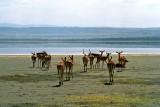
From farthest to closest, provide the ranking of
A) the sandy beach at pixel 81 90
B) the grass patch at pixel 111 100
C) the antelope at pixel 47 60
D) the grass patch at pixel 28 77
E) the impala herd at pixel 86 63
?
the antelope at pixel 47 60
the grass patch at pixel 28 77
the impala herd at pixel 86 63
the sandy beach at pixel 81 90
the grass patch at pixel 111 100

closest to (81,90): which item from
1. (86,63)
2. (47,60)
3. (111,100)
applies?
(111,100)

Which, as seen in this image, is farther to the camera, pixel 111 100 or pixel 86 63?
pixel 86 63

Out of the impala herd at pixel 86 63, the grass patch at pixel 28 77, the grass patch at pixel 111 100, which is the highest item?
the impala herd at pixel 86 63

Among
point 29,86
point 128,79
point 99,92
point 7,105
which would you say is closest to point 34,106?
point 7,105

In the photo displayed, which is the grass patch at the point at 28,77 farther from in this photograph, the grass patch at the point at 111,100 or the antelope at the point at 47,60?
the grass patch at the point at 111,100

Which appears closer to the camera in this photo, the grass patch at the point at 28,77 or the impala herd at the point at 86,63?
the impala herd at the point at 86,63

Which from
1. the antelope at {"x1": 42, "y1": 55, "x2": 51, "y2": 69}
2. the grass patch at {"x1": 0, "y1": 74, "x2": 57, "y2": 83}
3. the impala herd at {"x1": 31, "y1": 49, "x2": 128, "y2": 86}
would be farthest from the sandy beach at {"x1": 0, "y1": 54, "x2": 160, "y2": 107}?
the antelope at {"x1": 42, "y1": 55, "x2": 51, "y2": 69}

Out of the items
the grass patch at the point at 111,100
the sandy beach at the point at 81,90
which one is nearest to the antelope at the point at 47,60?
the sandy beach at the point at 81,90

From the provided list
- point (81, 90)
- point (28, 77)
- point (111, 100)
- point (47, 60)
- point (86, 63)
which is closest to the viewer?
point (111, 100)

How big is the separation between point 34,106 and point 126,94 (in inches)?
195

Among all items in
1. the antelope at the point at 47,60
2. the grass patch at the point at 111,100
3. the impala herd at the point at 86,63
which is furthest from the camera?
the antelope at the point at 47,60

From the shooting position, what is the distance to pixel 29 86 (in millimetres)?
23297

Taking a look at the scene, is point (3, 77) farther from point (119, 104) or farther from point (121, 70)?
point (119, 104)

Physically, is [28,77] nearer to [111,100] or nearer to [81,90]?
[81,90]
